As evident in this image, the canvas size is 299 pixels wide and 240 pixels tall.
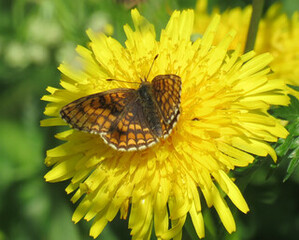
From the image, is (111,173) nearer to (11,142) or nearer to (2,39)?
(11,142)

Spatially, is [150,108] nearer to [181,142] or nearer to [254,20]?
[181,142]

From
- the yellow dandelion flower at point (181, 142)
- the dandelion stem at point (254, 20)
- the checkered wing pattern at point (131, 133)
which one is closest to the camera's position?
the checkered wing pattern at point (131, 133)

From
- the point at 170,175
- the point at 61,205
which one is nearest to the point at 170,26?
the point at 170,175

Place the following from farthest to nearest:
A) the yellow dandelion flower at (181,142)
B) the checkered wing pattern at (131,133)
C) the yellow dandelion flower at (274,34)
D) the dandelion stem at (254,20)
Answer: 1. the yellow dandelion flower at (274,34)
2. the dandelion stem at (254,20)
3. the yellow dandelion flower at (181,142)
4. the checkered wing pattern at (131,133)

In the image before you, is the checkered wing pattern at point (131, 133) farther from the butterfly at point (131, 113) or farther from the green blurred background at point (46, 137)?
the green blurred background at point (46, 137)

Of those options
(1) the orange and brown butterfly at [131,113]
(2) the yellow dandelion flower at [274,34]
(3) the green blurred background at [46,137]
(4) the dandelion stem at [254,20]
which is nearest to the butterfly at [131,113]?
(1) the orange and brown butterfly at [131,113]

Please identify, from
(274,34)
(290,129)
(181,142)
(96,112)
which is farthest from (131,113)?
(274,34)

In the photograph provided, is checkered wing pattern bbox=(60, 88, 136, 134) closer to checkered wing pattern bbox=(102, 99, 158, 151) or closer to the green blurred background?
checkered wing pattern bbox=(102, 99, 158, 151)
